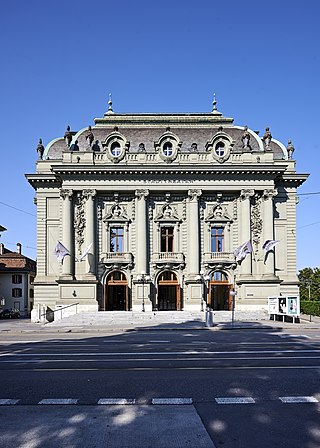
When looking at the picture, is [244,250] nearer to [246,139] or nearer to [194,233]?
[194,233]

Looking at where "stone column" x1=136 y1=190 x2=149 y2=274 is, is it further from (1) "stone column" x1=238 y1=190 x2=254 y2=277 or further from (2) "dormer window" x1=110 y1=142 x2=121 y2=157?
(1) "stone column" x1=238 y1=190 x2=254 y2=277

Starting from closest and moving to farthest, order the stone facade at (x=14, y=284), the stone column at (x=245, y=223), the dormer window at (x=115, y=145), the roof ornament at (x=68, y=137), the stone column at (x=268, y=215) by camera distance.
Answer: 1. the stone column at (x=245, y=223)
2. the stone column at (x=268, y=215)
3. the dormer window at (x=115, y=145)
4. the roof ornament at (x=68, y=137)
5. the stone facade at (x=14, y=284)

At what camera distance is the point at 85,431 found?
8.02m

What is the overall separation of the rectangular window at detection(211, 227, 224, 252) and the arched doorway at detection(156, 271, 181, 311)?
4870 millimetres

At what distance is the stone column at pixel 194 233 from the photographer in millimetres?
47688

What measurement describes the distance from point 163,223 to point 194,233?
3.32 metres

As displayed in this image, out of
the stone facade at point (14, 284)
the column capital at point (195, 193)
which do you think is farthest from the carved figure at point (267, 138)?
the stone facade at point (14, 284)

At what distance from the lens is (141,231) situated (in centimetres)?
4803

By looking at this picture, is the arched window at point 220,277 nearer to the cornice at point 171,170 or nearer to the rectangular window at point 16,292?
the cornice at point 171,170

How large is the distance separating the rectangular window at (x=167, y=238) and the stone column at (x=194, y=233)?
2.06 meters

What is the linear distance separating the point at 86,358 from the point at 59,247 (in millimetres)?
30035

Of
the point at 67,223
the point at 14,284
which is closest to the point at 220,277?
the point at 67,223

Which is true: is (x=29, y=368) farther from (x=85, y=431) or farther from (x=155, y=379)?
(x=85, y=431)

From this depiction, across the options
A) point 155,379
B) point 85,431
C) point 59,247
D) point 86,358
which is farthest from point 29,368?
point 59,247
